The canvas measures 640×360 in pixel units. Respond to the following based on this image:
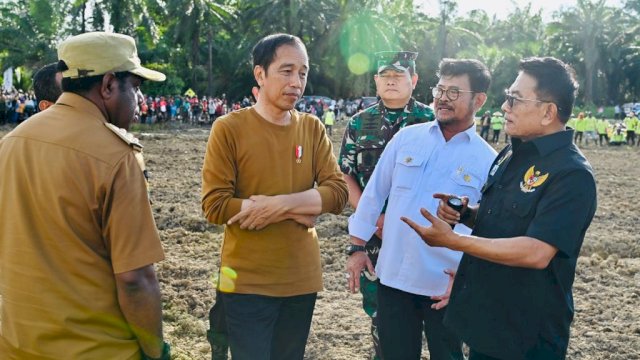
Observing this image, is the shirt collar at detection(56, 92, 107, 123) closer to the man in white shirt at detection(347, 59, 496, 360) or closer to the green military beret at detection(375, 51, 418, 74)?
the man in white shirt at detection(347, 59, 496, 360)

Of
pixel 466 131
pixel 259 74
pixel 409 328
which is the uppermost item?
pixel 259 74

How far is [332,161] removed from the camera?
10.4 feet

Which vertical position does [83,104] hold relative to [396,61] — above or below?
below

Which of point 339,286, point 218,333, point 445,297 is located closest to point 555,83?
point 445,297

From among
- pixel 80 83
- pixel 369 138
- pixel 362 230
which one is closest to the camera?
pixel 80 83

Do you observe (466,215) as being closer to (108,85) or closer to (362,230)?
(362,230)

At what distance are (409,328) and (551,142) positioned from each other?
124cm

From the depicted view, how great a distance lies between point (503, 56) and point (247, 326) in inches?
1880

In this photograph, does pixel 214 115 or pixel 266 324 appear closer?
pixel 266 324

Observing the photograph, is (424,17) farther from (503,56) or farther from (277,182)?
(277,182)

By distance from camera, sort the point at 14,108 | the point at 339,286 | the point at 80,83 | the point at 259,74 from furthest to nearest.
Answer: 1. the point at 14,108
2. the point at 339,286
3. the point at 259,74
4. the point at 80,83

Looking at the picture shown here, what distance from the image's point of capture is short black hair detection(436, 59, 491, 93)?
10.8 ft

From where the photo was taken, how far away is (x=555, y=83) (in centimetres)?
255

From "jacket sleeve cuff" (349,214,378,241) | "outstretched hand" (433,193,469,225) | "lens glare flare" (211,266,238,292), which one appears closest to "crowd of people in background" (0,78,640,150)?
"jacket sleeve cuff" (349,214,378,241)
